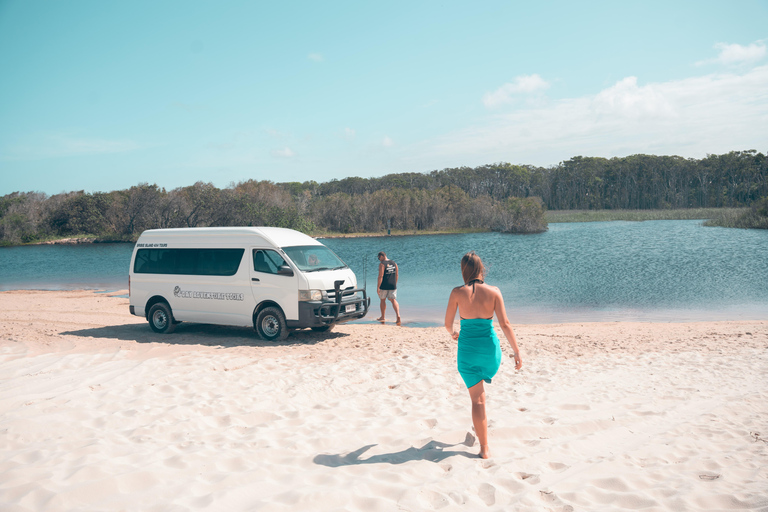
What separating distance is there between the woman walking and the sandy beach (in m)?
0.61

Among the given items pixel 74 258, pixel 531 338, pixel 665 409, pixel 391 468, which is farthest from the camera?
pixel 74 258

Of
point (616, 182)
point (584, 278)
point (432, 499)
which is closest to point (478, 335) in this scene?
point (432, 499)

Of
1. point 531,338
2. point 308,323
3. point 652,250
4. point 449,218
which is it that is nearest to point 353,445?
point 308,323

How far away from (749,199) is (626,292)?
116157 millimetres

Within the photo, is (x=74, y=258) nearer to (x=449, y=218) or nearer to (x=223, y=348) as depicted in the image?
(x=223, y=348)

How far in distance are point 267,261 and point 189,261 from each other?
2.27 metres

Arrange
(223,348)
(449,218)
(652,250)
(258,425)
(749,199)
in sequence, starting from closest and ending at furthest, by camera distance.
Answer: (258,425)
(223,348)
(652,250)
(449,218)
(749,199)

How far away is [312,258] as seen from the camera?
11.4 metres

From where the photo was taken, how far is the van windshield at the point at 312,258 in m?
11.0

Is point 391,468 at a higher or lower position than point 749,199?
lower

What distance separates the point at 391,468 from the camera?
445cm

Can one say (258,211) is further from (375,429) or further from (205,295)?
(375,429)

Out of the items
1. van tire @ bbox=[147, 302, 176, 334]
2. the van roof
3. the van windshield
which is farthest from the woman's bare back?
van tire @ bbox=[147, 302, 176, 334]

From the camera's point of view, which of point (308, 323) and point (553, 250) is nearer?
point (308, 323)
